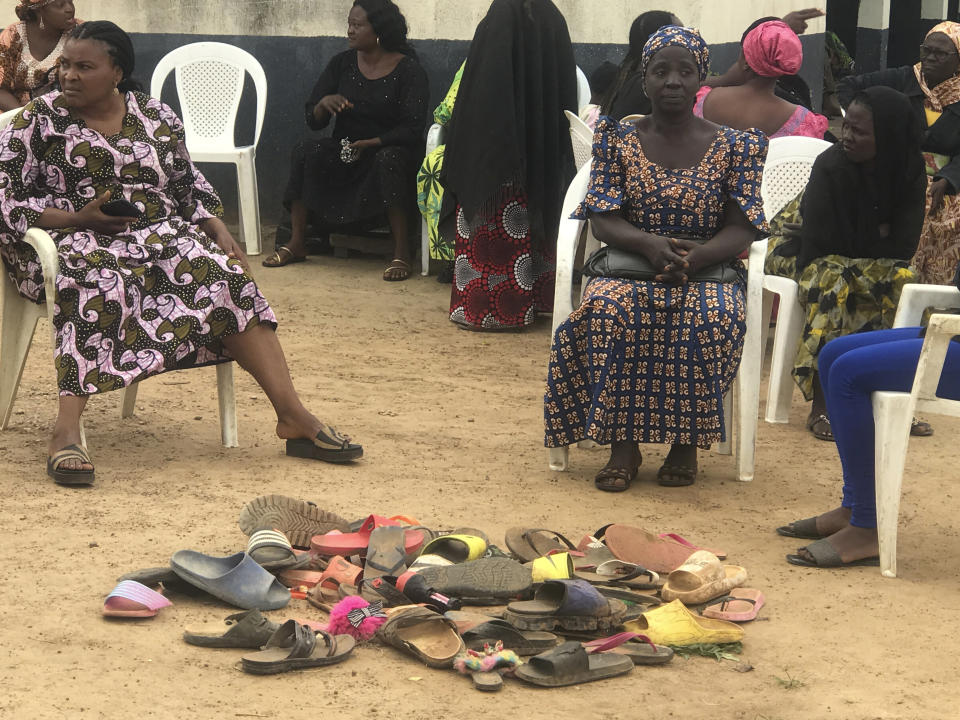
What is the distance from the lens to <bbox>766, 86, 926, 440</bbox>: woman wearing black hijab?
5.43 metres

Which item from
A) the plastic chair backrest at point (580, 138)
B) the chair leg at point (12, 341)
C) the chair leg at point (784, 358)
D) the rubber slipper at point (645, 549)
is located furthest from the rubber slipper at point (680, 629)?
the plastic chair backrest at point (580, 138)

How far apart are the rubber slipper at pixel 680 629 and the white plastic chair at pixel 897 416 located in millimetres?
755

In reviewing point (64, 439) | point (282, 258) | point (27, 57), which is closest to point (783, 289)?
point (64, 439)

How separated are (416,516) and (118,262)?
4.87ft

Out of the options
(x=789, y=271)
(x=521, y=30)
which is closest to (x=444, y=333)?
(x=521, y=30)

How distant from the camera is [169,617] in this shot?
3656 millimetres

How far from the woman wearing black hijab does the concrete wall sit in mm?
4027

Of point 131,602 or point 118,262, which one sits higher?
point 118,262

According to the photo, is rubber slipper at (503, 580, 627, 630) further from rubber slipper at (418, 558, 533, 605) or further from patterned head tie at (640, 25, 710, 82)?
patterned head tie at (640, 25, 710, 82)

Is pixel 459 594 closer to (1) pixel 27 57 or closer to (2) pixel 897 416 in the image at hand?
(2) pixel 897 416

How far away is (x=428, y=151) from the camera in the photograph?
28.9 feet

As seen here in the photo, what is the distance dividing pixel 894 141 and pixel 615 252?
1237 millimetres

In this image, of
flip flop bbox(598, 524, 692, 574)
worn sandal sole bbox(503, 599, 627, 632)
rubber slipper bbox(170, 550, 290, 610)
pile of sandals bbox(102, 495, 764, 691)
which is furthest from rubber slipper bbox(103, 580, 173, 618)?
flip flop bbox(598, 524, 692, 574)

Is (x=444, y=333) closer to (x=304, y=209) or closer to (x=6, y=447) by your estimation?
(x=304, y=209)
